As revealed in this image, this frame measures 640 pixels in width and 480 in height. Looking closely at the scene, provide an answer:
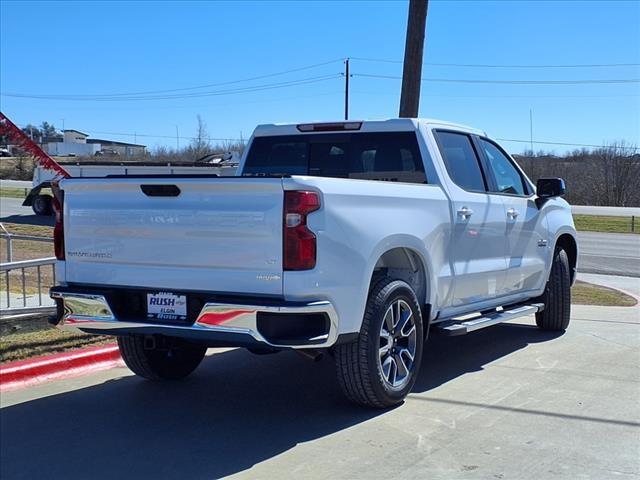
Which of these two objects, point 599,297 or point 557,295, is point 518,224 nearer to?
point 557,295

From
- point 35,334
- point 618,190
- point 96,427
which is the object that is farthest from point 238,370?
point 618,190

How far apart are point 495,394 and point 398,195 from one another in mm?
1815

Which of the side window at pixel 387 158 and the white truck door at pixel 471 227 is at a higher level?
the side window at pixel 387 158

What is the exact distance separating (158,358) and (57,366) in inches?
41.8

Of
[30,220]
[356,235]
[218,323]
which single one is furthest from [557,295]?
[30,220]

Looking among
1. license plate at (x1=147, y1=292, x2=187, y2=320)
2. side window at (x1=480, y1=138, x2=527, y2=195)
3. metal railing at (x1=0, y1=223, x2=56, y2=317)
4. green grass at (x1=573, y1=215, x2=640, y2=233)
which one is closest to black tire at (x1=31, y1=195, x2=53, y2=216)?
metal railing at (x1=0, y1=223, x2=56, y2=317)

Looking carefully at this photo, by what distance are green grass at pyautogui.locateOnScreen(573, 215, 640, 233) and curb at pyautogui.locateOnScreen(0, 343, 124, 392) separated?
25.9m

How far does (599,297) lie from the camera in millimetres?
11320

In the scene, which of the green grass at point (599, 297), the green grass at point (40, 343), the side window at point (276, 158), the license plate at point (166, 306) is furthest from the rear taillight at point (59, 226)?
the green grass at point (599, 297)

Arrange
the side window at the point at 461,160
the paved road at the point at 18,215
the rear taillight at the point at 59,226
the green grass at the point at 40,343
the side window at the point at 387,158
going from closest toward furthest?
the rear taillight at the point at 59,226 → the side window at the point at 387,158 → the side window at the point at 461,160 → the green grass at the point at 40,343 → the paved road at the point at 18,215

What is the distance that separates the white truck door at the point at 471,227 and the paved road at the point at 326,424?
78 cm

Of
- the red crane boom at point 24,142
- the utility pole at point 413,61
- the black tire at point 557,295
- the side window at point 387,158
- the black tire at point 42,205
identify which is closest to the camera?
the side window at point 387,158

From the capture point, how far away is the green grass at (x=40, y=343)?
6.59 meters

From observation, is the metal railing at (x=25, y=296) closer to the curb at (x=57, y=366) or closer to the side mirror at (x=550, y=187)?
the curb at (x=57, y=366)
